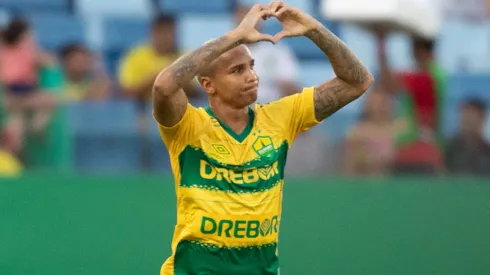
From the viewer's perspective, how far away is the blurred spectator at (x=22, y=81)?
29.0 feet

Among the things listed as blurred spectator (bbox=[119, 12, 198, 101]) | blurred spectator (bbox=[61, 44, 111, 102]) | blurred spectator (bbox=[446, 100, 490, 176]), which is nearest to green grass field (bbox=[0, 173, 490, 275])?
blurred spectator (bbox=[446, 100, 490, 176])

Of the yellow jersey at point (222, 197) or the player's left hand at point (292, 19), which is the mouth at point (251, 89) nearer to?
the yellow jersey at point (222, 197)

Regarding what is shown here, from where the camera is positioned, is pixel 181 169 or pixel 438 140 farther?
pixel 438 140

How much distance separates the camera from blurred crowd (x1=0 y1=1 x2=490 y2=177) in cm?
888

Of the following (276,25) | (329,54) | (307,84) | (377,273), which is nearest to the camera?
(329,54)

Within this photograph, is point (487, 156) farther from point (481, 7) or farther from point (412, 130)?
point (481, 7)

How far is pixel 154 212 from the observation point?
9070 millimetres

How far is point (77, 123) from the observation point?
888 centimetres

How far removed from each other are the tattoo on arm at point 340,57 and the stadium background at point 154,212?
3.15 metres

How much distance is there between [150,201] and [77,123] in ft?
2.97

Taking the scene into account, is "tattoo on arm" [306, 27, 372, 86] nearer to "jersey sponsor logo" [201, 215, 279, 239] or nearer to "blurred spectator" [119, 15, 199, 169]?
"jersey sponsor logo" [201, 215, 279, 239]

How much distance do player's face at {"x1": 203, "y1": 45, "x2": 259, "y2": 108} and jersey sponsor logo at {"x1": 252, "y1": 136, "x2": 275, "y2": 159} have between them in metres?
0.20

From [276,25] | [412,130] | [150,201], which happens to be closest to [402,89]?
Answer: [412,130]

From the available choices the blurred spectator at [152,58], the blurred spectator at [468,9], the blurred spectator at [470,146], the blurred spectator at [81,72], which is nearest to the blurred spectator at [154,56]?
the blurred spectator at [152,58]
